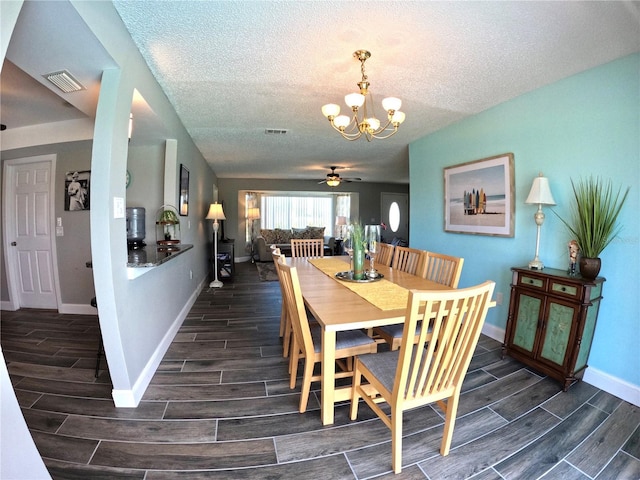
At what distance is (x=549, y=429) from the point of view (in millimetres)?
1656

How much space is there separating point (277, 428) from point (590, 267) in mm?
2268

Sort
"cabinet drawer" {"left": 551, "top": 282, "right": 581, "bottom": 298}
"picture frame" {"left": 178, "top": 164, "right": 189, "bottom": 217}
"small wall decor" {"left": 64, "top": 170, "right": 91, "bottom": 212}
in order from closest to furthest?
1. "cabinet drawer" {"left": 551, "top": 282, "right": 581, "bottom": 298}
2. "picture frame" {"left": 178, "top": 164, "right": 189, "bottom": 217}
3. "small wall decor" {"left": 64, "top": 170, "right": 91, "bottom": 212}

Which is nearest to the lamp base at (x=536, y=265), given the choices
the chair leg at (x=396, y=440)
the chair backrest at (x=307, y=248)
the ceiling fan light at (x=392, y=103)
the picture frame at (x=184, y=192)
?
the ceiling fan light at (x=392, y=103)

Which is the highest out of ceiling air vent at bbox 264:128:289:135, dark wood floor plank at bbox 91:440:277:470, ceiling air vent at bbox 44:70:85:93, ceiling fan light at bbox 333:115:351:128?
ceiling air vent at bbox 264:128:289:135

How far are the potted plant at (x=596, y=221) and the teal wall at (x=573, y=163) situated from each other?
53 mm

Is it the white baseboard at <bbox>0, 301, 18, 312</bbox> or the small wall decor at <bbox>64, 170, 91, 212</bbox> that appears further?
the white baseboard at <bbox>0, 301, 18, 312</bbox>

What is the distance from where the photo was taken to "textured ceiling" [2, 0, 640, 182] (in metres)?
1.53

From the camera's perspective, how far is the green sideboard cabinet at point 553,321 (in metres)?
1.99

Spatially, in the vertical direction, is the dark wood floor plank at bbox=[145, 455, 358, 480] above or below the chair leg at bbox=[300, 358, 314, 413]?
below

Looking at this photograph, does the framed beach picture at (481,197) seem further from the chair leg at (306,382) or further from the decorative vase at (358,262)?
the chair leg at (306,382)

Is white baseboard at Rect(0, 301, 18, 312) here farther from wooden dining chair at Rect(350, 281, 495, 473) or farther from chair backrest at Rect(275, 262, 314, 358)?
wooden dining chair at Rect(350, 281, 495, 473)

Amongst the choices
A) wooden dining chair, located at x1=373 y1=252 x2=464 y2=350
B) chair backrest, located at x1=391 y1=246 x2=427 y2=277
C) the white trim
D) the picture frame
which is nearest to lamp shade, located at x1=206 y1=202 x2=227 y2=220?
the picture frame

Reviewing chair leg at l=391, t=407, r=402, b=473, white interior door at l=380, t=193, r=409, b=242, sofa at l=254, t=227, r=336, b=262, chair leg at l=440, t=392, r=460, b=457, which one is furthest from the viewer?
white interior door at l=380, t=193, r=409, b=242

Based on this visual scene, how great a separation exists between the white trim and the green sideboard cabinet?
0.10 meters
